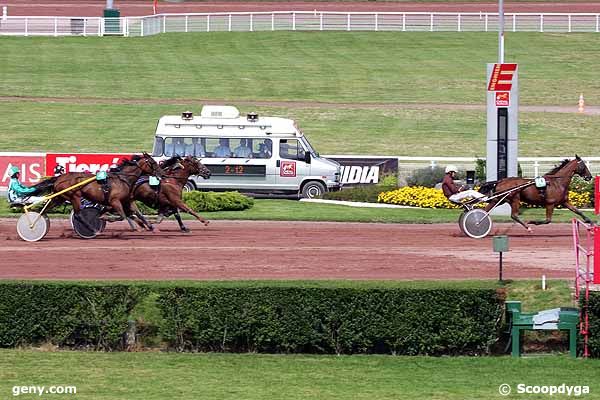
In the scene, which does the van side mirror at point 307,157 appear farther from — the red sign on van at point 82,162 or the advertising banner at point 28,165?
the advertising banner at point 28,165

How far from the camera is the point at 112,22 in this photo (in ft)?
201

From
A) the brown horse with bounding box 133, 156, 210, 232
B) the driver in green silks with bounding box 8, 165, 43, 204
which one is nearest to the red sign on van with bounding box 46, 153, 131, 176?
the brown horse with bounding box 133, 156, 210, 232

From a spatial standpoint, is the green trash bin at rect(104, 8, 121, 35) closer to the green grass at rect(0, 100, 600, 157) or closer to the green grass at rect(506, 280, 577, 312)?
the green grass at rect(0, 100, 600, 157)

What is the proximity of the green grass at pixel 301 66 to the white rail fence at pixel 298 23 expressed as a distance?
1.75 ft

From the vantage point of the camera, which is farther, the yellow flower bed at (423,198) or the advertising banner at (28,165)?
the advertising banner at (28,165)

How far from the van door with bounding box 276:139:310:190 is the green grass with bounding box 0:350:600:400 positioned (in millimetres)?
16821

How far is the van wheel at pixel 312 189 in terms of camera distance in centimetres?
3397

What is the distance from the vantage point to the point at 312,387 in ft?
50.5

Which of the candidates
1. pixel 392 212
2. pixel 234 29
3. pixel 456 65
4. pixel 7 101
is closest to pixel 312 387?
pixel 392 212

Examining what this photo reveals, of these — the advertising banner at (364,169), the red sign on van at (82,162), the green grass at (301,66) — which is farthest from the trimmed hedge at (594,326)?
the green grass at (301,66)

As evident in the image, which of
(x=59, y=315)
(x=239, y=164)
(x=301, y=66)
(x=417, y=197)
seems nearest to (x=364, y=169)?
(x=239, y=164)

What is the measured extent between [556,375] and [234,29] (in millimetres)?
49837

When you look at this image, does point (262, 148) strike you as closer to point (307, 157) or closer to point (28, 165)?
point (307, 157)

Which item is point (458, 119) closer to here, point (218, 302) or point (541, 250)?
point (541, 250)
